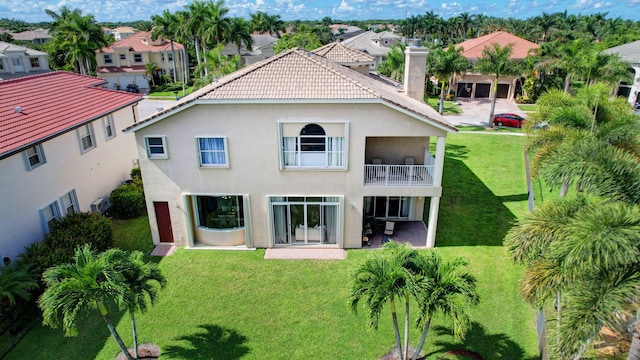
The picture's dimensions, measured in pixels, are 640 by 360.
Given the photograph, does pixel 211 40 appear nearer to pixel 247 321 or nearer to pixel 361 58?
pixel 361 58

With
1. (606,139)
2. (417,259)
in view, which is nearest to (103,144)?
(417,259)

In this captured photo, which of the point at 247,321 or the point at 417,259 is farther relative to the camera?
the point at 247,321

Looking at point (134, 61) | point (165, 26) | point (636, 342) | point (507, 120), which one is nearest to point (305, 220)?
point (636, 342)

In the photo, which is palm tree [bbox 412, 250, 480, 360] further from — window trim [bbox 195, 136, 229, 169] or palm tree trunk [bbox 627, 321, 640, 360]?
window trim [bbox 195, 136, 229, 169]

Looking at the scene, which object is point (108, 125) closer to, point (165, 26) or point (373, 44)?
point (165, 26)

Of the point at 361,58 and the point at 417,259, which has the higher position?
the point at 361,58

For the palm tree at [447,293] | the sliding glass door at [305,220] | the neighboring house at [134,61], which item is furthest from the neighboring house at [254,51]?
the palm tree at [447,293]
